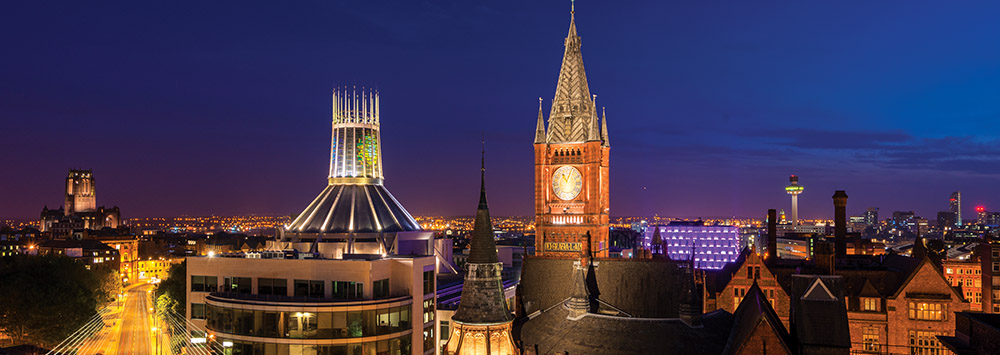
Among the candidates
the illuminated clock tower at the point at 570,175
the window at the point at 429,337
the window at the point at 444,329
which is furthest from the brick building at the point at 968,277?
the window at the point at 429,337

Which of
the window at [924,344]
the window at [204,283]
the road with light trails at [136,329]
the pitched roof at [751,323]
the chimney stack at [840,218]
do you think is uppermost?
the chimney stack at [840,218]

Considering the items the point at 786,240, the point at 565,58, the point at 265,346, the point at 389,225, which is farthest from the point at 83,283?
the point at 786,240

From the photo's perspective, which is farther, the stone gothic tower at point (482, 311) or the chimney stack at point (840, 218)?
the chimney stack at point (840, 218)

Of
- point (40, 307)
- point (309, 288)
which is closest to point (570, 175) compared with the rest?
point (309, 288)

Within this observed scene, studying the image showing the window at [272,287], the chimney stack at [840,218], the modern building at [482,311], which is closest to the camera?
the modern building at [482,311]

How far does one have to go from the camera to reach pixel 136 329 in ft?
283

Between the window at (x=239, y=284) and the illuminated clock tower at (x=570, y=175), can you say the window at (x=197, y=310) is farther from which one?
the illuminated clock tower at (x=570, y=175)

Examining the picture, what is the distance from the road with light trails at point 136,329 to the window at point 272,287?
21779 mm

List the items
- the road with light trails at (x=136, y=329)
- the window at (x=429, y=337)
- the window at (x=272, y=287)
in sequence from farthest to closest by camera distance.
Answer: the road with light trails at (x=136, y=329) < the window at (x=429, y=337) < the window at (x=272, y=287)

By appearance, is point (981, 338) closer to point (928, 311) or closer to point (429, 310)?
point (928, 311)

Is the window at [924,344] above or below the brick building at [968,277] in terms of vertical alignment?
below

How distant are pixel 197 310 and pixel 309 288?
13983mm

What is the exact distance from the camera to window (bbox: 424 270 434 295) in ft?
190

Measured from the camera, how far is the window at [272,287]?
5435 cm
